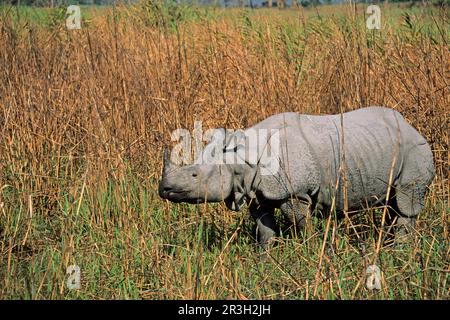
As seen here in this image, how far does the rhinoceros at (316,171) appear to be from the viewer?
3.14 meters

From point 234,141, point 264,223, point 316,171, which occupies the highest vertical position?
point 234,141

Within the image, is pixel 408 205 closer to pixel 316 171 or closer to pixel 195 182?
pixel 316 171

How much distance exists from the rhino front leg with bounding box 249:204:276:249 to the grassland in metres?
0.06

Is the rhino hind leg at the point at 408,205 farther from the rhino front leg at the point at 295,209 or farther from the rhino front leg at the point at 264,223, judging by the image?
the rhino front leg at the point at 264,223

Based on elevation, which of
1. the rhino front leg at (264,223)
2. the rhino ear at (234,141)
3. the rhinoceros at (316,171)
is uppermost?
the rhino ear at (234,141)

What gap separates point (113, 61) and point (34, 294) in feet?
7.21

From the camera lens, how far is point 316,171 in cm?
334


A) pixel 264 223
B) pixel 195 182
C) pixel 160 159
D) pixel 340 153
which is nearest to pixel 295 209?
pixel 264 223

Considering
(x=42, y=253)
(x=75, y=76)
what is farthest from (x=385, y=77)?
(x=42, y=253)

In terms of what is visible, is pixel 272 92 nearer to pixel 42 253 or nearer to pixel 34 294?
pixel 42 253

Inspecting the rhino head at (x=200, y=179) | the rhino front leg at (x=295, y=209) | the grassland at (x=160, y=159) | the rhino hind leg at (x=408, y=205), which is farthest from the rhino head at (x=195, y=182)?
the rhino hind leg at (x=408, y=205)

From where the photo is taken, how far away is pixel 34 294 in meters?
2.87

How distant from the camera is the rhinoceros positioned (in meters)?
3.14

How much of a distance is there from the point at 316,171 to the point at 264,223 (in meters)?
0.35
